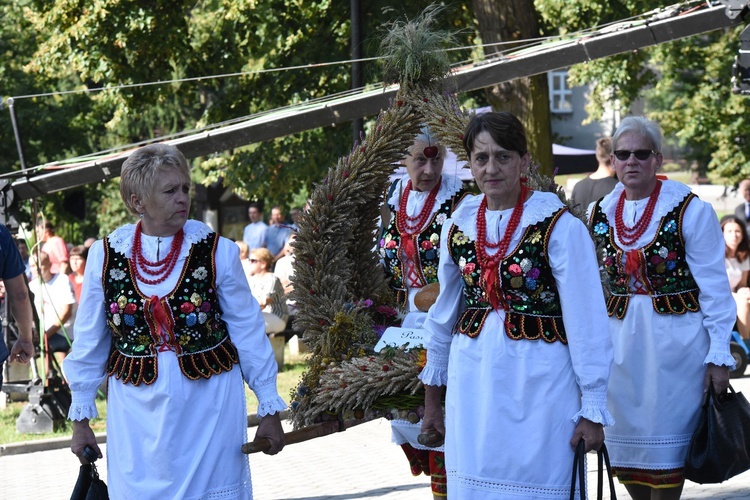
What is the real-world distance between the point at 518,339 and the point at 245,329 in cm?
107

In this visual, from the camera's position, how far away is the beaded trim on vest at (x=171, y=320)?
4.62 meters

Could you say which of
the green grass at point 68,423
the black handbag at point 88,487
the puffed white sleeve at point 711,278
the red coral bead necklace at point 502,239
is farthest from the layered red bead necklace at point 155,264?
the green grass at point 68,423

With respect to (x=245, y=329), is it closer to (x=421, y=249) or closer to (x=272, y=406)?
(x=272, y=406)

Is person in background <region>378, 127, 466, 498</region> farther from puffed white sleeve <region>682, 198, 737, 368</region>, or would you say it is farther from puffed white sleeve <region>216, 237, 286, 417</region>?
puffed white sleeve <region>216, 237, 286, 417</region>

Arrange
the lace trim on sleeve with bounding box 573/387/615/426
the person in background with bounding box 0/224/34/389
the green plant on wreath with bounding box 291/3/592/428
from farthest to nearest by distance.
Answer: the person in background with bounding box 0/224/34/389, the green plant on wreath with bounding box 291/3/592/428, the lace trim on sleeve with bounding box 573/387/615/426

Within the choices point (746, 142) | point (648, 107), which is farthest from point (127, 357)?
point (648, 107)

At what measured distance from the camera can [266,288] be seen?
1426cm

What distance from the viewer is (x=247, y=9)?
17.8 m

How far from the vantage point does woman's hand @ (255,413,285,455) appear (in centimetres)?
471

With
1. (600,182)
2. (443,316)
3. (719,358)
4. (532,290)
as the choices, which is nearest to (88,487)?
(443,316)

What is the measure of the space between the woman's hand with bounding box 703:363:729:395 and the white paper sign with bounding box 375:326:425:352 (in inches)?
53.4

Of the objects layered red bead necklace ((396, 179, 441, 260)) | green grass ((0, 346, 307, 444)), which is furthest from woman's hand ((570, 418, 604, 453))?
green grass ((0, 346, 307, 444))

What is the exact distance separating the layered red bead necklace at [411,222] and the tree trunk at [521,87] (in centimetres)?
619

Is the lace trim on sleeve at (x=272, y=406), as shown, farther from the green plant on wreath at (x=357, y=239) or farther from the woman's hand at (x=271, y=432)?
the green plant on wreath at (x=357, y=239)
